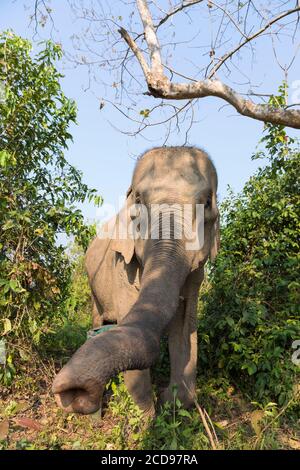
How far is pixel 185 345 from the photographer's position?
4809 mm

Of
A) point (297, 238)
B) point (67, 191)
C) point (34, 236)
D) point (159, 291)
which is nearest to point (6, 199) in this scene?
point (34, 236)

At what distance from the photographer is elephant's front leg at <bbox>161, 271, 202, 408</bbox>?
466 cm

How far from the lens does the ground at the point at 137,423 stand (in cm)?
353

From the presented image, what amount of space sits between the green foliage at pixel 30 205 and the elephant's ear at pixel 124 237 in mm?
756

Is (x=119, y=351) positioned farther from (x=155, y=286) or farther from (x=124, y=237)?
(x=124, y=237)

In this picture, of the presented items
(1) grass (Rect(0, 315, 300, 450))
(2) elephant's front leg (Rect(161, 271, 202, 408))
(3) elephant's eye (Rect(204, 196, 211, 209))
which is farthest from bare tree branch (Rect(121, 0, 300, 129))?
(1) grass (Rect(0, 315, 300, 450))

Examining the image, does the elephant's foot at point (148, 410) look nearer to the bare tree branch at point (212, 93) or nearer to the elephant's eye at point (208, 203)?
the elephant's eye at point (208, 203)

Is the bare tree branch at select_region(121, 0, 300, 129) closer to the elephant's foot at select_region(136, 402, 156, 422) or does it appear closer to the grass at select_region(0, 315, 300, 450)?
the grass at select_region(0, 315, 300, 450)

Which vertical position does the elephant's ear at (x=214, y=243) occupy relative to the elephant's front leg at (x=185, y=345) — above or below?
above

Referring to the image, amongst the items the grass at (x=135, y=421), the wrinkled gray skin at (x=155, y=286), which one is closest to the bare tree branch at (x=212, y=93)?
the wrinkled gray skin at (x=155, y=286)

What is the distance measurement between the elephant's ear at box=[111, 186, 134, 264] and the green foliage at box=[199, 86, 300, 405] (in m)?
1.36

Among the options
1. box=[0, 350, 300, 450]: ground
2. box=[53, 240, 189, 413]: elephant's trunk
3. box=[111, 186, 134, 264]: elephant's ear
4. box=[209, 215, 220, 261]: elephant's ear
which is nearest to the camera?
box=[53, 240, 189, 413]: elephant's trunk

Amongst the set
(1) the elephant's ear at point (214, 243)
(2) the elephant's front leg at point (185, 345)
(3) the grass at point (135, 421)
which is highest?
(1) the elephant's ear at point (214, 243)
